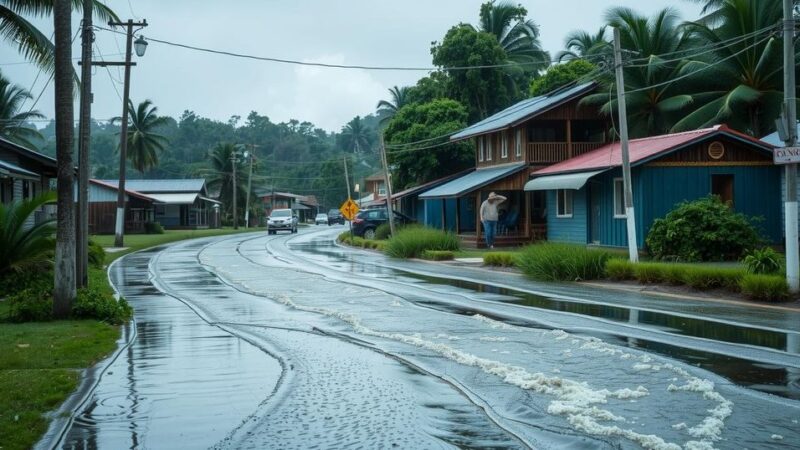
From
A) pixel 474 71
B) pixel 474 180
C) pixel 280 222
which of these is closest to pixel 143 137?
pixel 280 222

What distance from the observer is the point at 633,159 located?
2738 centimetres

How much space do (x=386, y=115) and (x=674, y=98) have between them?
48.4m

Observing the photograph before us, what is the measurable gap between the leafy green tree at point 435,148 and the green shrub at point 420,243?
18141 millimetres

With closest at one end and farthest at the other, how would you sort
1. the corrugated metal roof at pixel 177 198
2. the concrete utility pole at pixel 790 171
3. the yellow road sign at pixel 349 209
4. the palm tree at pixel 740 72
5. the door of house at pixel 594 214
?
1. the concrete utility pole at pixel 790 171
2. the door of house at pixel 594 214
3. the palm tree at pixel 740 72
4. the yellow road sign at pixel 349 209
5. the corrugated metal roof at pixel 177 198

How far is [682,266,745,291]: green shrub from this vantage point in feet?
56.7

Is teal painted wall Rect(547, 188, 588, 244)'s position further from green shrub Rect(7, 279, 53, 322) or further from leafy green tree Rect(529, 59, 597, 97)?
green shrub Rect(7, 279, 53, 322)

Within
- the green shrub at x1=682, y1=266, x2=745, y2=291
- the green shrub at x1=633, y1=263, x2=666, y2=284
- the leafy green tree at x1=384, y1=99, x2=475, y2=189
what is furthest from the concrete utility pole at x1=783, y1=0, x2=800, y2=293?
the leafy green tree at x1=384, y1=99, x2=475, y2=189

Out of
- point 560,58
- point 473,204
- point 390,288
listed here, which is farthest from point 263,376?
point 560,58

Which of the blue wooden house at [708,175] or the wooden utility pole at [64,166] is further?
the blue wooden house at [708,175]

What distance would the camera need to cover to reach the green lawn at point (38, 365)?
7410mm

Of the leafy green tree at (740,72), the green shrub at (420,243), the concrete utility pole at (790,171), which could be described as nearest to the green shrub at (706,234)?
the concrete utility pole at (790,171)

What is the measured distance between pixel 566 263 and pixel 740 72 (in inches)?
684

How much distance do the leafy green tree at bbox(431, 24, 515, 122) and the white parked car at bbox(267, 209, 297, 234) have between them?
55.8 feet

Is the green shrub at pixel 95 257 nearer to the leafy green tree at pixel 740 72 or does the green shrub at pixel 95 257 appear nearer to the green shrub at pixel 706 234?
the green shrub at pixel 706 234
